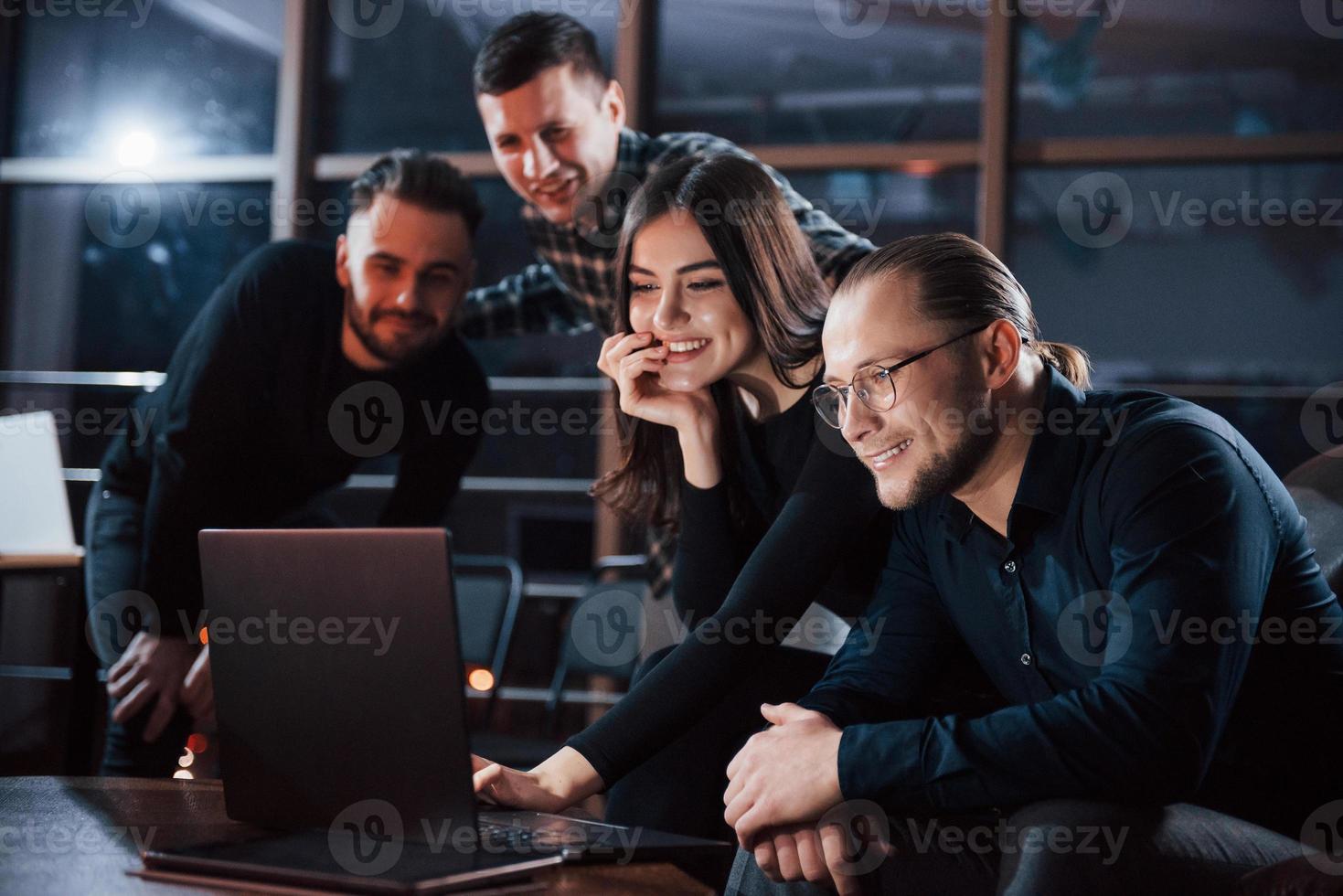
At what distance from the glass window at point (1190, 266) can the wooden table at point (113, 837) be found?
11.0 feet

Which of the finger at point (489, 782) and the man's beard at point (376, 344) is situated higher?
the man's beard at point (376, 344)

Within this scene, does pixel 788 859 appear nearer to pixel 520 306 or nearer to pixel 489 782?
pixel 489 782

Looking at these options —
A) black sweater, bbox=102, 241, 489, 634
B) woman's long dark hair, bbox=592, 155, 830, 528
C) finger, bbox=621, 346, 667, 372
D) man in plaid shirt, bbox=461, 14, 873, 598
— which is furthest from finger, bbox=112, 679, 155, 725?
finger, bbox=621, 346, 667, 372

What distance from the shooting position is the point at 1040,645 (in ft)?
4.75

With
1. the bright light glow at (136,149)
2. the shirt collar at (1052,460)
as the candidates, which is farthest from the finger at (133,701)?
the bright light glow at (136,149)

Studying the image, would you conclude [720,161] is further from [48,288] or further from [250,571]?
[48,288]

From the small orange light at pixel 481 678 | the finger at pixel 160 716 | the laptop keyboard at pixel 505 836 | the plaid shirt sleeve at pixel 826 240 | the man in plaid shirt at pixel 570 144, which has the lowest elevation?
the small orange light at pixel 481 678

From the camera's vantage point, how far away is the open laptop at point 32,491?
3.40 meters

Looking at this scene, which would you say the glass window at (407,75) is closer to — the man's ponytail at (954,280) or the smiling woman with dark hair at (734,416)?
the smiling woman with dark hair at (734,416)

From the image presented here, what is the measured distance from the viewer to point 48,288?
4.85 metres

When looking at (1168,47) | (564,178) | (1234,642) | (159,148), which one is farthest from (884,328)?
(159,148)

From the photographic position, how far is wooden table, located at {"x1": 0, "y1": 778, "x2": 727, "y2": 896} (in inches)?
40.8

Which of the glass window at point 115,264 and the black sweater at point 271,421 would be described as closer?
the black sweater at point 271,421

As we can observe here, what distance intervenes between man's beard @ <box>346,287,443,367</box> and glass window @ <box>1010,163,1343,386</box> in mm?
2237
